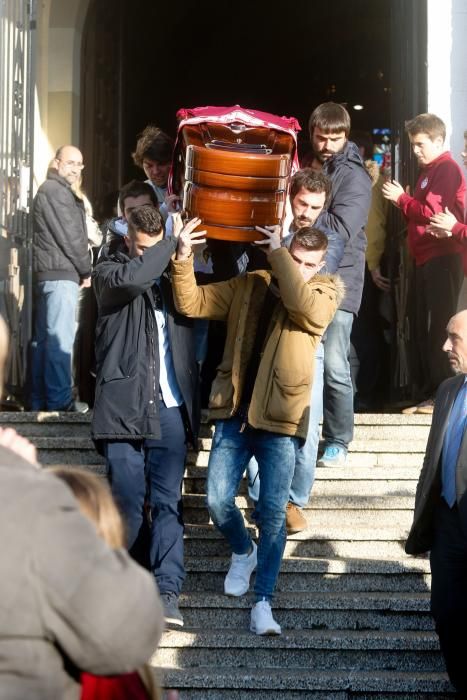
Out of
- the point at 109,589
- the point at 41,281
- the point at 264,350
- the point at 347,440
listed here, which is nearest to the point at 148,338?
the point at 264,350

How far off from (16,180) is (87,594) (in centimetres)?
650

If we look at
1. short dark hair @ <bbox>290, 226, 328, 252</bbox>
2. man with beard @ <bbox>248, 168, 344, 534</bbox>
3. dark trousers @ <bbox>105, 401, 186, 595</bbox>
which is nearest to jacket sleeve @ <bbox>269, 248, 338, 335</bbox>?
short dark hair @ <bbox>290, 226, 328, 252</bbox>

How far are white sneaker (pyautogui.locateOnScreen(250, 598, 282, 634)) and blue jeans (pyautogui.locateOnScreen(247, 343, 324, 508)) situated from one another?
26.5 inches

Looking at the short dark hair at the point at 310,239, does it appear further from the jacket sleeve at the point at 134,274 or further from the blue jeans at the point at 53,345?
the blue jeans at the point at 53,345

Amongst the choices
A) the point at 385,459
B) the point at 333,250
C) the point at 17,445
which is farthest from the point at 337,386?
the point at 17,445

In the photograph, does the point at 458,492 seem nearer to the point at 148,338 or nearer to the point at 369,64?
the point at 148,338

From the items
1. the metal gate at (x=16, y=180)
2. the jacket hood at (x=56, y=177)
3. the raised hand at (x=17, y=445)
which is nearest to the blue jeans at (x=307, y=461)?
the jacket hood at (x=56, y=177)

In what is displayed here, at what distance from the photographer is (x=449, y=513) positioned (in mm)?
5059

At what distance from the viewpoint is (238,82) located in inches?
677

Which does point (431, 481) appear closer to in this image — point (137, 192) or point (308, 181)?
point (308, 181)

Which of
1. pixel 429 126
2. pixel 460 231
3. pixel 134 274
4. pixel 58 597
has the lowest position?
pixel 58 597

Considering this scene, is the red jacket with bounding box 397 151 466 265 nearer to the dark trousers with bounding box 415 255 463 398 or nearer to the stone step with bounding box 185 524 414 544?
the dark trousers with bounding box 415 255 463 398

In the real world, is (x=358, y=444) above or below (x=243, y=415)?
below

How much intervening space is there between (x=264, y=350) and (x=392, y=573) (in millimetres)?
1280
